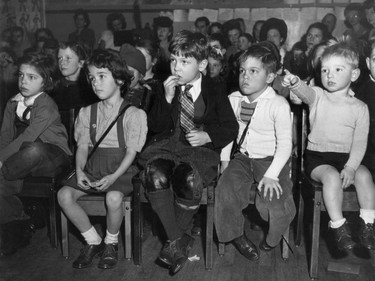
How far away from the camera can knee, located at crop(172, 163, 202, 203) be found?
2.35 meters

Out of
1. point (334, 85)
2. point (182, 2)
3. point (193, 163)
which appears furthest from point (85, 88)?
point (182, 2)

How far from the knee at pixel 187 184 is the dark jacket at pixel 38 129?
83 centimetres

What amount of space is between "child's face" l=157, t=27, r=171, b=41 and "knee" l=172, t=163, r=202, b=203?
3.38 metres

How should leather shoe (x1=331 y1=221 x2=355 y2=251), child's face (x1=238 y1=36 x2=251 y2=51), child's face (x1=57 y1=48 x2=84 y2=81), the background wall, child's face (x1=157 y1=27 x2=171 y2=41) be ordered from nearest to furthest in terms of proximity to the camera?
leather shoe (x1=331 y1=221 x2=355 y2=251)
child's face (x1=57 y1=48 x2=84 y2=81)
child's face (x1=238 y1=36 x2=251 y2=51)
child's face (x1=157 y1=27 x2=171 y2=41)
the background wall

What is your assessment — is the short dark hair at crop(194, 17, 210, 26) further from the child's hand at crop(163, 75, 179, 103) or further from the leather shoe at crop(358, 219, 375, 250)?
the leather shoe at crop(358, 219, 375, 250)

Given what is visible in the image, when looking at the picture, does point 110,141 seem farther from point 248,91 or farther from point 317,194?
point 317,194

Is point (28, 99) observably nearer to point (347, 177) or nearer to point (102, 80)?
point (102, 80)

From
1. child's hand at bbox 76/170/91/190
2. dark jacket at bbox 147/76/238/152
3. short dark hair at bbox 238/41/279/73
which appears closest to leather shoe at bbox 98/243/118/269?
child's hand at bbox 76/170/91/190

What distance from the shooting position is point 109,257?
250 cm

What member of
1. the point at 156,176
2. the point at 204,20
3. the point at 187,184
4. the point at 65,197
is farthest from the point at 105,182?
the point at 204,20

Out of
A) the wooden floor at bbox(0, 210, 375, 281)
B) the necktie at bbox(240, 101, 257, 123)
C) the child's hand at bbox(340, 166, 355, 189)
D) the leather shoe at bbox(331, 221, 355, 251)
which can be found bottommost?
the wooden floor at bbox(0, 210, 375, 281)

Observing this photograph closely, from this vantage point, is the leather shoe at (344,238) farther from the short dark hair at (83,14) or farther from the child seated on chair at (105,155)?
the short dark hair at (83,14)

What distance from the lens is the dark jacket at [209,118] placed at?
2.53 meters

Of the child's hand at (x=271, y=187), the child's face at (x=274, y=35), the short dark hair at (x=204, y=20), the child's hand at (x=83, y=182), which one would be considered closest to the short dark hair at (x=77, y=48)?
the child's hand at (x=83, y=182)
